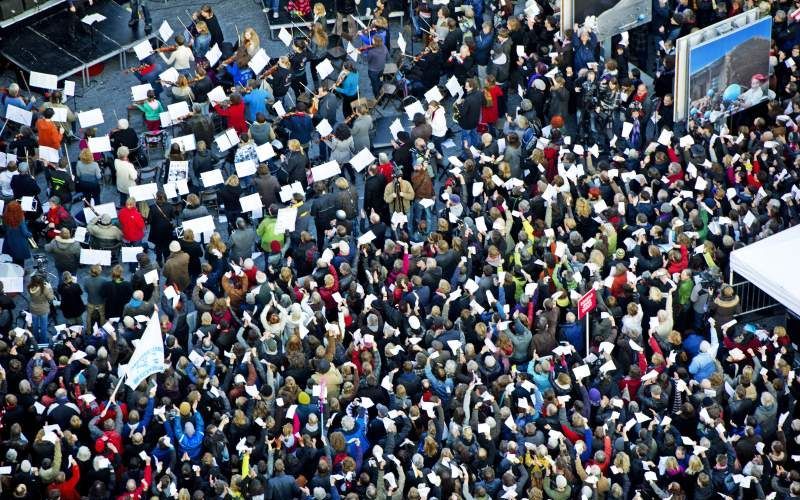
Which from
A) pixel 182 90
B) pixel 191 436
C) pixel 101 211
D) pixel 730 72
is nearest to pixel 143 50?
pixel 182 90

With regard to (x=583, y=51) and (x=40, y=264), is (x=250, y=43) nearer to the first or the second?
(x=40, y=264)

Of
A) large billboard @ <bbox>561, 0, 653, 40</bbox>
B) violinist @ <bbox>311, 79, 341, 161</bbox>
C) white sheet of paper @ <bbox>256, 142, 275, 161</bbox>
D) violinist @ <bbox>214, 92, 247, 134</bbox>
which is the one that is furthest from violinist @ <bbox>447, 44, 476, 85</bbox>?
white sheet of paper @ <bbox>256, 142, 275, 161</bbox>

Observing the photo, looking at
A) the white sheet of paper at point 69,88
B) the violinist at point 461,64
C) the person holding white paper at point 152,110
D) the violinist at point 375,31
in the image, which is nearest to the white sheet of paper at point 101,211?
the person holding white paper at point 152,110

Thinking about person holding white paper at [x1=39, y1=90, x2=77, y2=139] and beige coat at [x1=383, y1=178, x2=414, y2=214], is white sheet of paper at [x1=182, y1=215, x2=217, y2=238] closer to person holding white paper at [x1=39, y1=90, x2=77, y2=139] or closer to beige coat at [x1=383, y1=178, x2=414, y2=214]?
beige coat at [x1=383, y1=178, x2=414, y2=214]

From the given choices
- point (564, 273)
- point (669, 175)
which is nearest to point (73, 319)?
point (564, 273)

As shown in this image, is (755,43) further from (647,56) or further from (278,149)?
(278,149)
